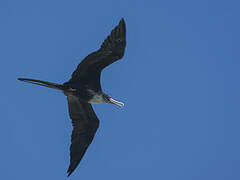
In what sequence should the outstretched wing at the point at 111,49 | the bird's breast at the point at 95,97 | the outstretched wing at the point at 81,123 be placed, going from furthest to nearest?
the outstretched wing at the point at 81,123 < the bird's breast at the point at 95,97 < the outstretched wing at the point at 111,49

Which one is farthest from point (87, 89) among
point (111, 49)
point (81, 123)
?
point (111, 49)

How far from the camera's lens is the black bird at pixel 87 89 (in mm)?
13094

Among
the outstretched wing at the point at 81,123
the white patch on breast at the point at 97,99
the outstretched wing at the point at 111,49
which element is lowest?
the outstretched wing at the point at 81,123

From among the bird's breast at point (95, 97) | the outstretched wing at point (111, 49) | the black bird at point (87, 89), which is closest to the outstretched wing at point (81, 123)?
the black bird at point (87, 89)

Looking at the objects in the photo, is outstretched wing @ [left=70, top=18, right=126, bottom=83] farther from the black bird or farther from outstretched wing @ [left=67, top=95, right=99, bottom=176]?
outstretched wing @ [left=67, top=95, right=99, bottom=176]

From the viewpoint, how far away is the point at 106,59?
1323 cm

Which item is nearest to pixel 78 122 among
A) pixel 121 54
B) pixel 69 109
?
pixel 69 109

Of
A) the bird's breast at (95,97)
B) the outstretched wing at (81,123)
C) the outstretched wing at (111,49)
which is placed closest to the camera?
the outstretched wing at (111,49)

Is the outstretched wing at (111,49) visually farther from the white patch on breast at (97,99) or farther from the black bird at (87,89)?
the white patch on breast at (97,99)

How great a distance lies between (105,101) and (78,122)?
2.99 ft

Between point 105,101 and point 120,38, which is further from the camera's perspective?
point 105,101

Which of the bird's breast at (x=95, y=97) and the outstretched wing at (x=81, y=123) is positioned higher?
the bird's breast at (x=95, y=97)

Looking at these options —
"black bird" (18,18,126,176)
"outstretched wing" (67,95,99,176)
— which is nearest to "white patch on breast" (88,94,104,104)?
"black bird" (18,18,126,176)

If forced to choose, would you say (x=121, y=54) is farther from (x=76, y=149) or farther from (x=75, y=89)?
(x=76, y=149)
